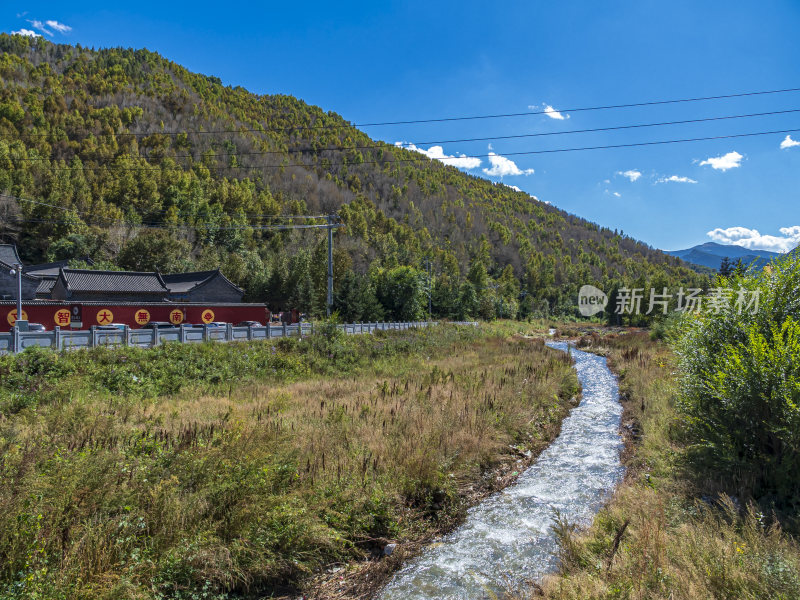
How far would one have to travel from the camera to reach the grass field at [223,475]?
15.3 feet

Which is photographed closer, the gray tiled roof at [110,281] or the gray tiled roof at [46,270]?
the gray tiled roof at [110,281]

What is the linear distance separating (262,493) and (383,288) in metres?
55.7

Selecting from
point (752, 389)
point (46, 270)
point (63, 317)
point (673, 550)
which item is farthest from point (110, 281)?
point (752, 389)

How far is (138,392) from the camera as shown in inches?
576

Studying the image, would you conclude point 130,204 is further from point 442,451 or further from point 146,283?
point 442,451

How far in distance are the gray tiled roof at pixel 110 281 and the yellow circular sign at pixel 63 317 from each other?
10205mm

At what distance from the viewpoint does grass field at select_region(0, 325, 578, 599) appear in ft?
15.3

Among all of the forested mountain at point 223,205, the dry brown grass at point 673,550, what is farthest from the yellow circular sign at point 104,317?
the dry brown grass at point 673,550

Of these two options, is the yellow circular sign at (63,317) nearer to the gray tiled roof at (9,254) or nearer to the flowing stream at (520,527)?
the flowing stream at (520,527)

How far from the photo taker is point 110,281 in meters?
39.6

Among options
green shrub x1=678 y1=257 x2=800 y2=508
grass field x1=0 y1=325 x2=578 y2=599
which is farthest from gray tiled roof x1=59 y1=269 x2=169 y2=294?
green shrub x1=678 y1=257 x2=800 y2=508

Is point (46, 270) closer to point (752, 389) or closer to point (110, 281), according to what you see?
point (110, 281)

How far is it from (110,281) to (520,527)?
44155 millimetres

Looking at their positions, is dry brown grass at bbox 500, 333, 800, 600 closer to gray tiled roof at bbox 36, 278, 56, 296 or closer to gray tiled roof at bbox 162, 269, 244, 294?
gray tiled roof at bbox 162, 269, 244, 294
